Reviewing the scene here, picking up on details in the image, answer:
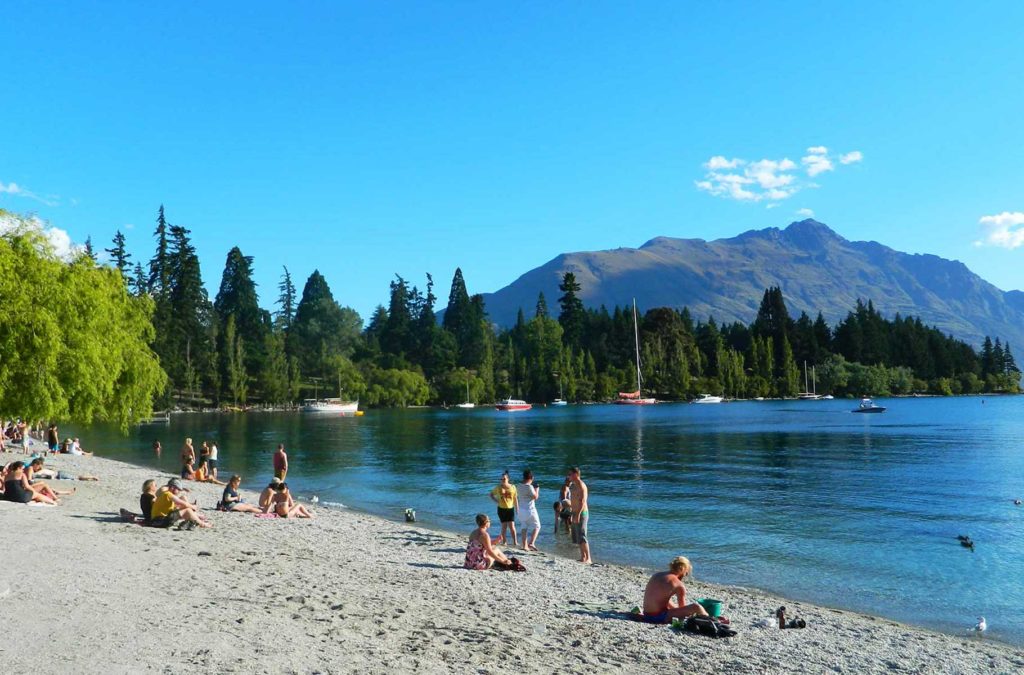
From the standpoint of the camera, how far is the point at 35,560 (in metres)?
11.9

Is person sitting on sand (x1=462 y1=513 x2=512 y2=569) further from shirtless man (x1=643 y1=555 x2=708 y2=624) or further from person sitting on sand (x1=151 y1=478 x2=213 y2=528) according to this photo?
person sitting on sand (x1=151 y1=478 x2=213 y2=528)

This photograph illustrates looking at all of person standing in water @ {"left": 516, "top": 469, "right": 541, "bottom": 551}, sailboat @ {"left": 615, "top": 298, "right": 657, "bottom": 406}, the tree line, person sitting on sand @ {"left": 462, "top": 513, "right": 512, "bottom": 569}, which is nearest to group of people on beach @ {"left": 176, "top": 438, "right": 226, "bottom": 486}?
person standing in water @ {"left": 516, "top": 469, "right": 541, "bottom": 551}

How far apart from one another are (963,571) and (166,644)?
17809 millimetres

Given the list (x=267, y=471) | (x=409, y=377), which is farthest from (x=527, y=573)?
(x=409, y=377)

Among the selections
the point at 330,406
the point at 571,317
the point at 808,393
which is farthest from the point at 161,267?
the point at 808,393

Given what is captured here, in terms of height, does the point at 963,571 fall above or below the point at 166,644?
below

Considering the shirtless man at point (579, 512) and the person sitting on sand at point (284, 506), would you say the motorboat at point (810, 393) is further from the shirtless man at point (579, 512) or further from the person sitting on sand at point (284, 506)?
the person sitting on sand at point (284, 506)

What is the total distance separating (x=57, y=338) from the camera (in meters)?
22.0

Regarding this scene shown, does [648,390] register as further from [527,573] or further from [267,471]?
[527,573]

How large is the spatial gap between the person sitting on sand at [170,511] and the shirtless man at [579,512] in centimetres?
885

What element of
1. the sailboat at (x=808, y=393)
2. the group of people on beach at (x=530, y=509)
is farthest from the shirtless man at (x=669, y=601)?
the sailboat at (x=808, y=393)

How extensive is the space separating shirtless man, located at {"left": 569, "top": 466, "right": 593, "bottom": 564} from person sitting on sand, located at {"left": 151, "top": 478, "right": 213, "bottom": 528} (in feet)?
29.0

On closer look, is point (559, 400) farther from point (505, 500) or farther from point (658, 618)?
point (658, 618)

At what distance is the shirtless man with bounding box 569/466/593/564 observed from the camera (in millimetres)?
18359
